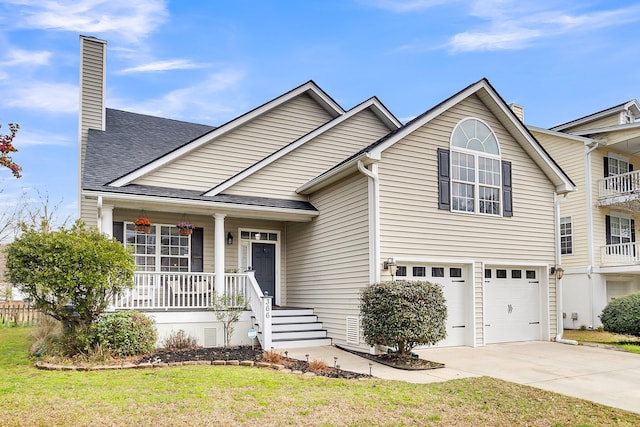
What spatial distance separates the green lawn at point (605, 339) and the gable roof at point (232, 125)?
1074cm

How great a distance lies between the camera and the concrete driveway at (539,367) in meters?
8.22

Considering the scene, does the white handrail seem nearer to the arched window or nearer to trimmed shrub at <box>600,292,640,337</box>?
the arched window

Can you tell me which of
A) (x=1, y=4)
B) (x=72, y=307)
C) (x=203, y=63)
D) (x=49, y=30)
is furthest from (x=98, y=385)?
(x=203, y=63)

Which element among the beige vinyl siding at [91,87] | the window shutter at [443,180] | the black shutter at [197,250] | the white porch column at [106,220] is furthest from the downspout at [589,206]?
the beige vinyl siding at [91,87]

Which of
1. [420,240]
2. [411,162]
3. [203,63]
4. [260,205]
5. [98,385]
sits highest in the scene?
[203,63]

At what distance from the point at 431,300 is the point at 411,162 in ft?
12.0

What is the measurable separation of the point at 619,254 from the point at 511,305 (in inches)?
361

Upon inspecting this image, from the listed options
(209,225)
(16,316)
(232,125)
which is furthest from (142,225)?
(16,316)

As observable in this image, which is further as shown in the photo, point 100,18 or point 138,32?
point 138,32

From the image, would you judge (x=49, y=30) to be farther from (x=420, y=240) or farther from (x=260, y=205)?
(x=420, y=240)

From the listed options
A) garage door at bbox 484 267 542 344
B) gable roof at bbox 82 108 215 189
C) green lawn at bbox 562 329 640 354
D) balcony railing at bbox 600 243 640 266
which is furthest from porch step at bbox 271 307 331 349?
balcony railing at bbox 600 243 640 266

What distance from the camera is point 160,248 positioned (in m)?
13.8

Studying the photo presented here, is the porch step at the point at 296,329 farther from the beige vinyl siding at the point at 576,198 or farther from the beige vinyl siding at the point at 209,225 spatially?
the beige vinyl siding at the point at 576,198

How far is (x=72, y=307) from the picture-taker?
10336 mm
